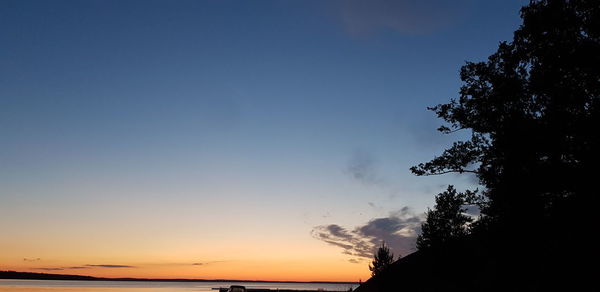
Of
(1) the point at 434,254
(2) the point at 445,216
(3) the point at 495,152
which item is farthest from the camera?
(2) the point at 445,216

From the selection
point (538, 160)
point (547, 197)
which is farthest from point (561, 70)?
point (547, 197)

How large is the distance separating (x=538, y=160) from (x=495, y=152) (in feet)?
7.01

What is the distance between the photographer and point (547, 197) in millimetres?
19969

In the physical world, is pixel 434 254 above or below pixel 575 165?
below

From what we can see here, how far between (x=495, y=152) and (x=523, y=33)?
5.71m

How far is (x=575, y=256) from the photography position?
1505 centimetres

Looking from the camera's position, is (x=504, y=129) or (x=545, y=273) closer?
(x=545, y=273)

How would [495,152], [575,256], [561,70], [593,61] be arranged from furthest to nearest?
[495,152] → [561,70] → [593,61] → [575,256]

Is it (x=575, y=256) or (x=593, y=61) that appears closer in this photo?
(x=575, y=256)

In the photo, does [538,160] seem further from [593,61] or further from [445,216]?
[445,216]

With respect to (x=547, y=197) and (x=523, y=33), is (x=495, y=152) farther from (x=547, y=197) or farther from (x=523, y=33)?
(x=523, y=33)

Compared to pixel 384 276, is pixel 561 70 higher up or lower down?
higher up

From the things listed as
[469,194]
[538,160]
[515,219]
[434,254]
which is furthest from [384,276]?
[538,160]

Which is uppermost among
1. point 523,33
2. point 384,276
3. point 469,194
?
point 523,33
